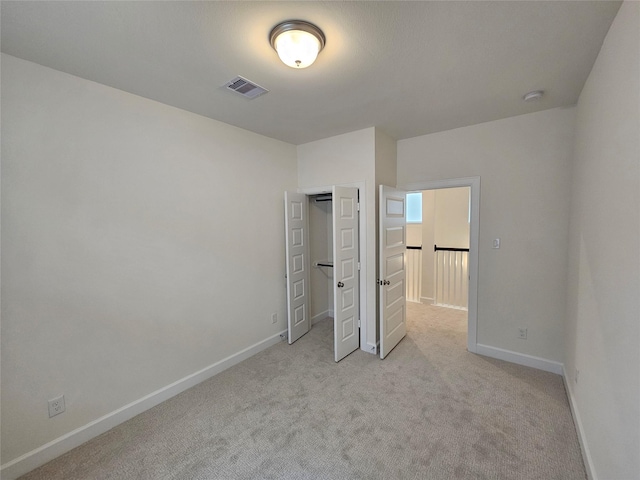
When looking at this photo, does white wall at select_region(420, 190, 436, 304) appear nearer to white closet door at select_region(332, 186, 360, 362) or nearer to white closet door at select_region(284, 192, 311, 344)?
white closet door at select_region(332, 186, 360, 362)

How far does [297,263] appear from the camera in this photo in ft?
11.7

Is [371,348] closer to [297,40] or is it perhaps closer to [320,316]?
[320,316]

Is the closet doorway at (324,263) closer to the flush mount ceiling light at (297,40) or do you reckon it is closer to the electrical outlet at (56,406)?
the flush mount ceiling light at (297,40)

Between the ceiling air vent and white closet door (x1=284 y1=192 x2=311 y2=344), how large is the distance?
1.33 metres

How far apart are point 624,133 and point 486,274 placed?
2.01m

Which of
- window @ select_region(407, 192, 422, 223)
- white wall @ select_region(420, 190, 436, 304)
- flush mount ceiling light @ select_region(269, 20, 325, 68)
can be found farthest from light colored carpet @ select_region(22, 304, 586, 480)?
window @ select_region(407, 192, 422, 223)

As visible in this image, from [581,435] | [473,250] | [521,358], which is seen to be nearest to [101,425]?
[581,435]

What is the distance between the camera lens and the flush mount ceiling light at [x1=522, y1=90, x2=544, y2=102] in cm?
→ 219

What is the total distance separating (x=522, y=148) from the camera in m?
2.73

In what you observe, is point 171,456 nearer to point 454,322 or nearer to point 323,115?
point 323,115

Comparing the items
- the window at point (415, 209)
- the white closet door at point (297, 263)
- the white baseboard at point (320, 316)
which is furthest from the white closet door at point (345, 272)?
the window at point (415, 209)

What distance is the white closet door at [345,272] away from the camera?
2947mm

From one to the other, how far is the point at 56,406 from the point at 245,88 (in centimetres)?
267

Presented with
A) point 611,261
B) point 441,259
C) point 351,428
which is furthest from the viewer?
point 441,259
